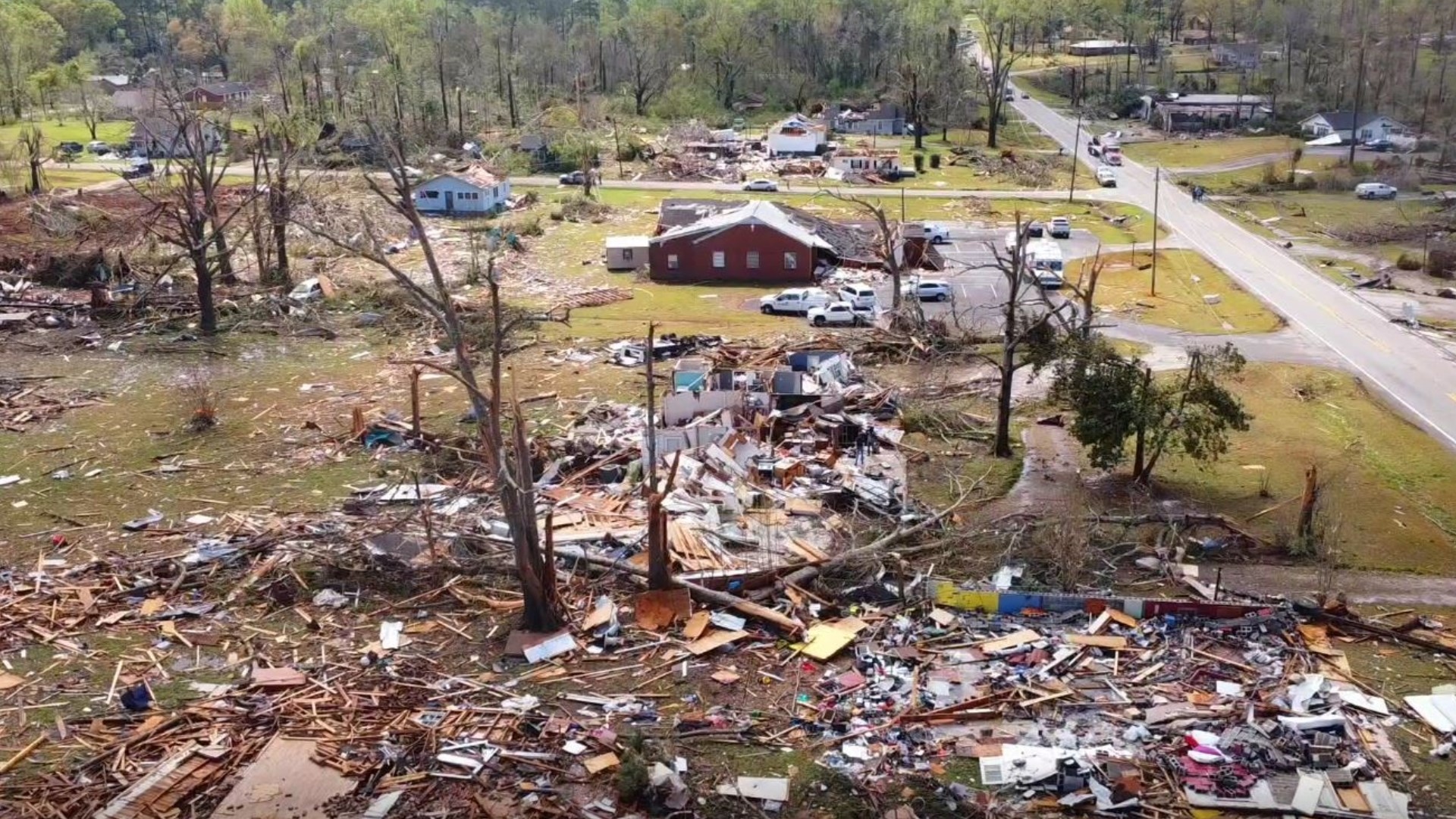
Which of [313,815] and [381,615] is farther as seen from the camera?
[381,615]

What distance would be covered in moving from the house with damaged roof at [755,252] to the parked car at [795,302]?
12.8 feet

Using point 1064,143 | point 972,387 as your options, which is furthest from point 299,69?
point 972,387

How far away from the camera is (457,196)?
52750 millimetres

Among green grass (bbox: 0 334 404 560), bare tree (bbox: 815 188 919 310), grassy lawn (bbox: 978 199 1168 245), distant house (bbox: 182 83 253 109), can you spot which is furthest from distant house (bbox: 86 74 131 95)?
grassy lawn (bbox: 978 199 1168 245)

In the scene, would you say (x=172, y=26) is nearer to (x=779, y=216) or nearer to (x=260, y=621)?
(x=779, y=216)

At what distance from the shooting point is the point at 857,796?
42.6 feet

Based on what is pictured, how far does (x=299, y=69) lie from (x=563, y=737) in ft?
251

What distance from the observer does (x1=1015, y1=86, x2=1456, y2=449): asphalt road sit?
27797 millimetres

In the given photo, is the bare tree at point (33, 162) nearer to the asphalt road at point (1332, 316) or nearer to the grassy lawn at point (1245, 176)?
the asphalt road at point (1332, 316)

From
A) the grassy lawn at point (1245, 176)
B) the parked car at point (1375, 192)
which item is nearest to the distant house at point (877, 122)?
the grassy lawn at point (1245, 176)

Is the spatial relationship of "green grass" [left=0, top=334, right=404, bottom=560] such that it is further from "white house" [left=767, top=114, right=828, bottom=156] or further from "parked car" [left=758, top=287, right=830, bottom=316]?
"white house" [left=767, top=114, right=828, bottom=156]

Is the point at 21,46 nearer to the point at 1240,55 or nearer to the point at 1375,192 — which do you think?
the point at 1375,192

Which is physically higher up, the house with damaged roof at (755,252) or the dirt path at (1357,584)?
the house with damaged roof at (755,252)

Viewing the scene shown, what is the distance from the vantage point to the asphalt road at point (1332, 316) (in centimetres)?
2780
